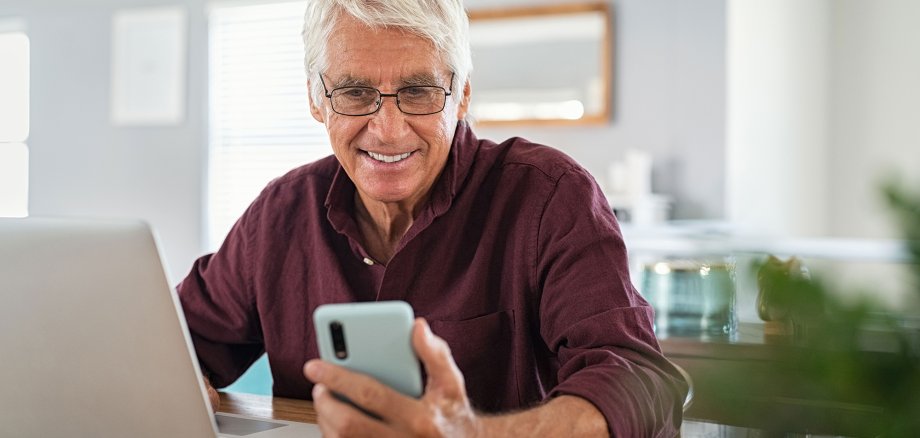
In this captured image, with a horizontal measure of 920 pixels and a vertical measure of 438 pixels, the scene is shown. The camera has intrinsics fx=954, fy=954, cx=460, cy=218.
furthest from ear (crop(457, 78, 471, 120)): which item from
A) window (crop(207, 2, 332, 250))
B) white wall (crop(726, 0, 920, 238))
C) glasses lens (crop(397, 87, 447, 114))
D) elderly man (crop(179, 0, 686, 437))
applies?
window (crop(207, 2, 332, 250))

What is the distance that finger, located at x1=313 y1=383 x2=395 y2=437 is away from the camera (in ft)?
2.81

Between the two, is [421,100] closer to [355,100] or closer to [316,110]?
[355,100]

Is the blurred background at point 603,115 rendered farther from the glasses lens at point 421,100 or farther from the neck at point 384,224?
the glasses lens at point 421,100

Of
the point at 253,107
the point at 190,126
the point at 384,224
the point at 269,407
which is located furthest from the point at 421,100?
the point at 190,126

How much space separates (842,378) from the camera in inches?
12.5

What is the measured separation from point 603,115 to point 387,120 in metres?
3.67

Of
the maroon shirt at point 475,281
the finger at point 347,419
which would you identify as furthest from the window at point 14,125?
the finger at point 347,419

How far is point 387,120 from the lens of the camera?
5.00 ft

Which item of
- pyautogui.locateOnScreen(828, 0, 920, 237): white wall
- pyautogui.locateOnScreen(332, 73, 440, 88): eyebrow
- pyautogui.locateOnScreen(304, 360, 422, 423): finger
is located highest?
pyautogui.locateOnScreen(828, 0, 920, 237): white wall

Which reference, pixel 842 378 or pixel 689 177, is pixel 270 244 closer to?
pixel 842 378

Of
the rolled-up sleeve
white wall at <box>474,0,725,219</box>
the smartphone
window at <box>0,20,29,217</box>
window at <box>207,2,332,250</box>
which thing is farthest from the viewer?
window at <box>0,20,29,217</box>

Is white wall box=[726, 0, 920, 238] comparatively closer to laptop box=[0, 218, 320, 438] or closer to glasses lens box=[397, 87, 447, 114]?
glasses lens box=[397, 87, 447, 114]

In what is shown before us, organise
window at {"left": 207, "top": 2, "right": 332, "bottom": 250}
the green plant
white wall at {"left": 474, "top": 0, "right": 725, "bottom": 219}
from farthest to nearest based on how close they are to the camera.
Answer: window at {"left": 207, "top": 2, "right": 332, "bottom": 250} < white wall at {"left": 474, "top": 0, "right": 725, "bottom": 219} < the green plant

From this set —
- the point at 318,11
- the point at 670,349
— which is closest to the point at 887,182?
the point at 318,11
